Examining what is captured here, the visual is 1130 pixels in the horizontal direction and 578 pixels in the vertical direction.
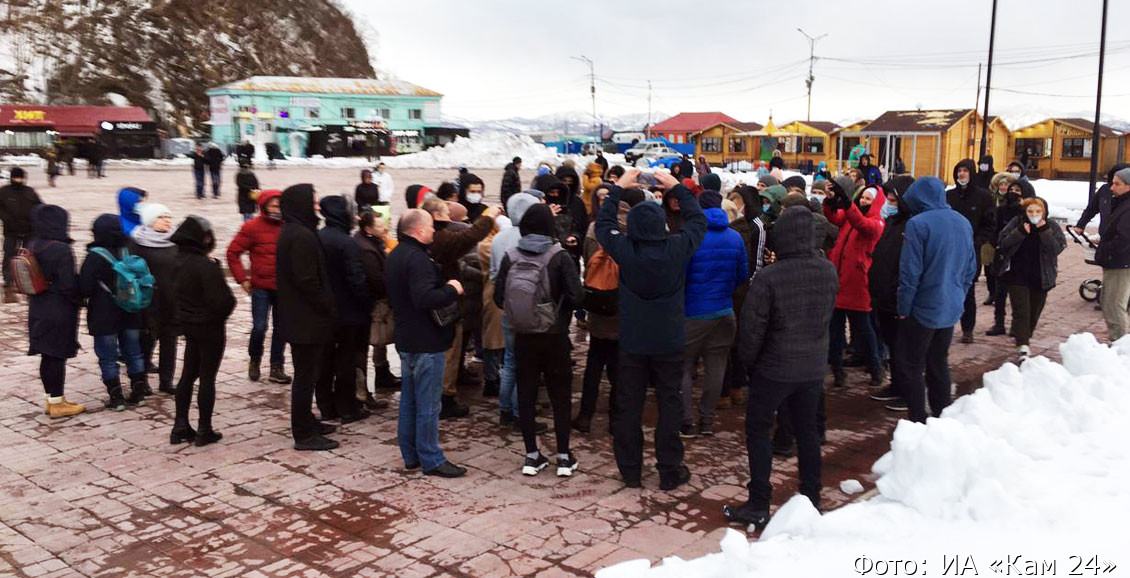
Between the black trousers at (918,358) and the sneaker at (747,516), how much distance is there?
6.65 feet

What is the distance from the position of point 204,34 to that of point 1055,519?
93.9 metres

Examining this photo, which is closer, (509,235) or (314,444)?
(314,444)

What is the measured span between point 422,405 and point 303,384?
109 centimetres

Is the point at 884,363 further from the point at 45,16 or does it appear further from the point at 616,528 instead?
the point at 45,16

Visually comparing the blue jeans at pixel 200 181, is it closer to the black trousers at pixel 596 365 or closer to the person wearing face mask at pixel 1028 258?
the black trousers at pixel 596 365

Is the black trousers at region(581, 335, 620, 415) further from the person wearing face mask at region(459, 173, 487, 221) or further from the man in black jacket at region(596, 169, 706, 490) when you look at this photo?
the person wearing face mask at region(459, 173, 487, 221)

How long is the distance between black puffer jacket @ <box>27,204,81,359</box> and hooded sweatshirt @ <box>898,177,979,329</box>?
651 cm

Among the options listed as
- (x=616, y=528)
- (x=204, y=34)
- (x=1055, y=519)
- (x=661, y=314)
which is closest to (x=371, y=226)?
(x=661, y=314)

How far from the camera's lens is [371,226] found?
6887 mm

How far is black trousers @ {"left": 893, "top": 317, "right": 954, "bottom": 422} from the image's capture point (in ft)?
21.0

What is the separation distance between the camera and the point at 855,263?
25.2 feet

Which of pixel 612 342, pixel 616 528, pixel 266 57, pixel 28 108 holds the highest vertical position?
pixel 266 57

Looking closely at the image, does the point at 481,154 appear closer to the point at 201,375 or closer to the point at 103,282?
the point at 103,282

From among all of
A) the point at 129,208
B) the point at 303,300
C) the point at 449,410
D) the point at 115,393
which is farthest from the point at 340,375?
the point at 129,208
